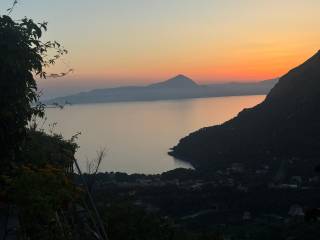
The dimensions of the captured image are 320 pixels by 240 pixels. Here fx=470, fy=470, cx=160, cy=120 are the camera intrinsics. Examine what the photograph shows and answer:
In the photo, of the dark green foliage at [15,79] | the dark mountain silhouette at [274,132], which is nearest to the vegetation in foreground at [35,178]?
the dark green foliage at [15,79]

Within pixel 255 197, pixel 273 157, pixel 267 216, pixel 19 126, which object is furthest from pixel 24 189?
pixel 273 157

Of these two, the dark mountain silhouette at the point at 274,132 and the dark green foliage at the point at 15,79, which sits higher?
the dark green foliage at the point at 15,79

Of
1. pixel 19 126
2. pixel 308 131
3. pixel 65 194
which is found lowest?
pixel 308 131

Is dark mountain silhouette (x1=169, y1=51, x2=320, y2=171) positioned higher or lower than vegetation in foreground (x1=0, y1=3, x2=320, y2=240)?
lower

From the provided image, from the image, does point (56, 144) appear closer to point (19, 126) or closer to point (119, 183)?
point (19, 126)

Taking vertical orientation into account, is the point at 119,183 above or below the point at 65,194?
below

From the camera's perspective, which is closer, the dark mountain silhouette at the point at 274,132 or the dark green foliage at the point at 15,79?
the dark green foliage at the point at 15,79

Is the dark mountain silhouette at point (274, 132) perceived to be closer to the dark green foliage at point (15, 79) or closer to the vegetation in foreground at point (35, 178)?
the vegetation in foreground at point (35, 178)

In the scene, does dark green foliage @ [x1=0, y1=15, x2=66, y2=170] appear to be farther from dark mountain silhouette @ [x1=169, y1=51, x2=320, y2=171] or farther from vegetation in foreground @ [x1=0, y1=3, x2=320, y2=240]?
dark mountain silhouette @ [x1=169, y1=51, x2=320, y2=171]

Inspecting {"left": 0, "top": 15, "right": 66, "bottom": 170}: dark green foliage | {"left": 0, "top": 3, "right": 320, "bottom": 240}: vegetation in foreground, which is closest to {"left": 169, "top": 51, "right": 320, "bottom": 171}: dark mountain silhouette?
{"left": 0, "top": 3, "right": 320, "bottom": 240}: vegetation in foreground
